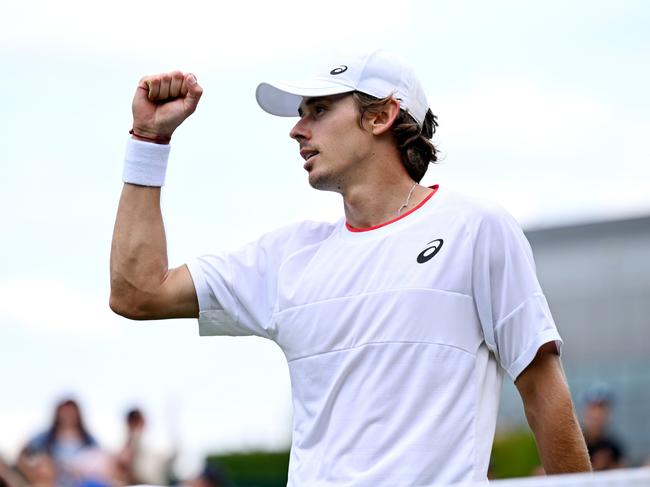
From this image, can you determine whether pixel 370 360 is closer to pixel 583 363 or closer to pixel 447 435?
pixel 447 435

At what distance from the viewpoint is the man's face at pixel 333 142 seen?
5.01 metres

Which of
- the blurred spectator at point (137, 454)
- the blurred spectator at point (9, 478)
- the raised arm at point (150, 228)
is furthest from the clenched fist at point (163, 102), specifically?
the blurred spectator at point (137, 454)

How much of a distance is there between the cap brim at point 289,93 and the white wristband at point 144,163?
469 millimetres

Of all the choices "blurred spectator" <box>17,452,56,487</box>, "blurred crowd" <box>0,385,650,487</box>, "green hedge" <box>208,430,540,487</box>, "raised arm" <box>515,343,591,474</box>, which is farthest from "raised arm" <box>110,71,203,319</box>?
"green hedge" <box>208,430,540,487</box>

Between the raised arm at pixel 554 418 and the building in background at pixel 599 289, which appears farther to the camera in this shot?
the building in background at pixel 599 289

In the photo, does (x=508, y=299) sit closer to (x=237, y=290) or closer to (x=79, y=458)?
(x=237, y=290)

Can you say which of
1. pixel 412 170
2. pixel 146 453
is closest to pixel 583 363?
pixel 146 453

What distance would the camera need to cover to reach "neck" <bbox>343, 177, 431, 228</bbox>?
4988 mm

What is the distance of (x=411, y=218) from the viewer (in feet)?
16.1

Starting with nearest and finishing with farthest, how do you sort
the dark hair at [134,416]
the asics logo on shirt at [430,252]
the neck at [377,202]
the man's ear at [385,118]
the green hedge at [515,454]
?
the asics logo on shirt at [430,252], the neck at [377,202], the man's ear at [385,118], the dark hair at [134,416], the green hedge at [515,454]

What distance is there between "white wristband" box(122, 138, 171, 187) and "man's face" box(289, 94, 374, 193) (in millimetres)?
485

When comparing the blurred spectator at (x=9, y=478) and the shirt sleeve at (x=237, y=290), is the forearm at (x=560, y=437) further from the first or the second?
the blurred spectator at (x=9, y=478)

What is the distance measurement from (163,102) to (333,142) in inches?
24.8

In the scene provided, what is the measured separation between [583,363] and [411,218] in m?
27.9
